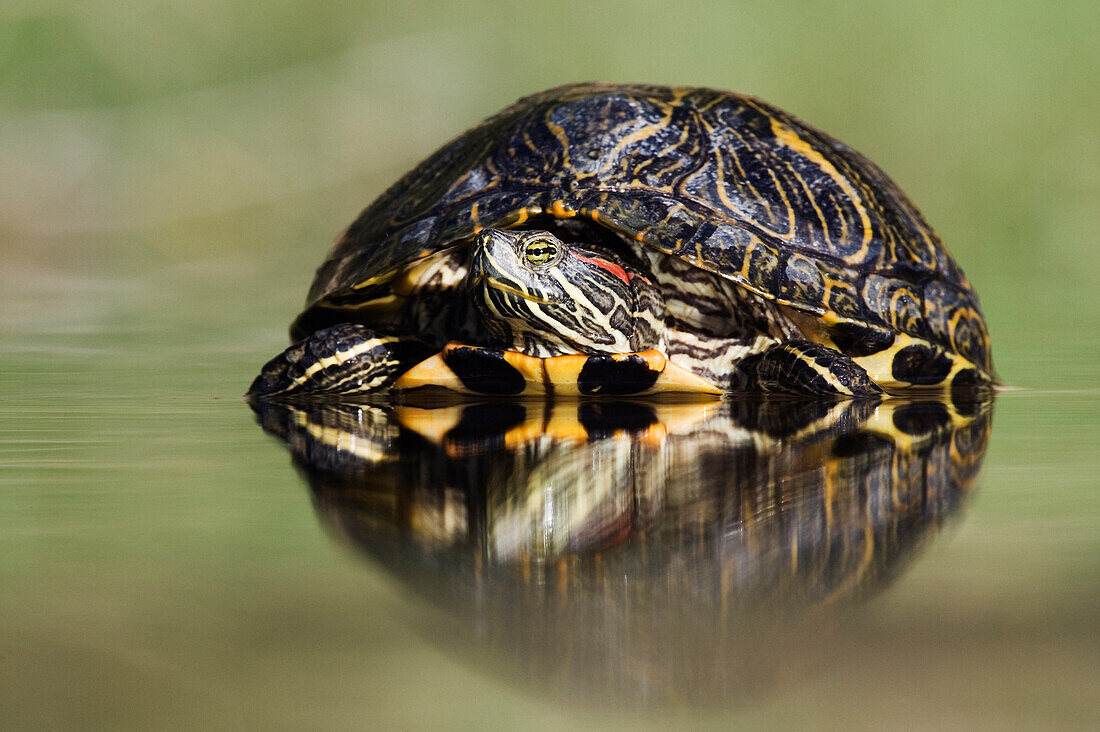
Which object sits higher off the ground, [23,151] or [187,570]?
[23,151]

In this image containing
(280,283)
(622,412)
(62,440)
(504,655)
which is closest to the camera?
(504,655)

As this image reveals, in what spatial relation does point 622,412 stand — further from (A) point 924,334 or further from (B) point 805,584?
(B) point 805,584

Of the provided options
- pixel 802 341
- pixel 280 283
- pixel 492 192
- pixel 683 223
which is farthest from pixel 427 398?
pixel 280 283

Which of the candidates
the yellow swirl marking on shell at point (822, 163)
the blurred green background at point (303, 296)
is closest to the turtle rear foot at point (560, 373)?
the blurred green background at point (303, 296)

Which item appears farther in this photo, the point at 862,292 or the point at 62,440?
the point at 862,292

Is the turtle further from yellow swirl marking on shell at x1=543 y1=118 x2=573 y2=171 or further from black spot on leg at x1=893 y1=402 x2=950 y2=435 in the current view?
black spot on leg at x1=893 y1=402 x2=950 y2=435

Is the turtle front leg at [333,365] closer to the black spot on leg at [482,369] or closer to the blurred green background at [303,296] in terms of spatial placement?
the blurred green background at [303,296]
